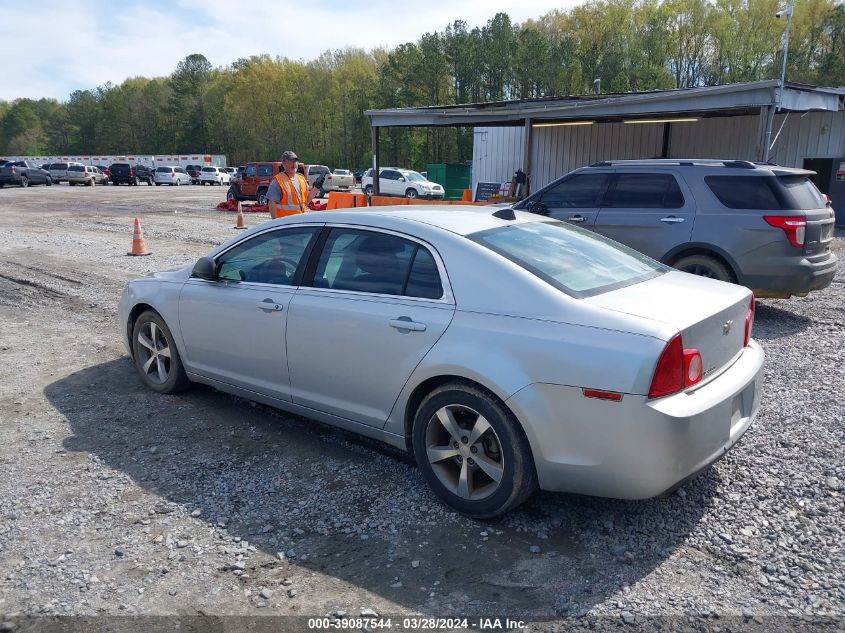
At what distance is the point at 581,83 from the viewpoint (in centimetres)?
6250

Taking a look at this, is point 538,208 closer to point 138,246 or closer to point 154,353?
point 154,353

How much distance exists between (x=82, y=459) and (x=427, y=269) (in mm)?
2498

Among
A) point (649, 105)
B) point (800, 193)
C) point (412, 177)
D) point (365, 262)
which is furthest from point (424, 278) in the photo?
point (412, 177)

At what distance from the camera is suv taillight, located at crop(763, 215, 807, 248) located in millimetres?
6914

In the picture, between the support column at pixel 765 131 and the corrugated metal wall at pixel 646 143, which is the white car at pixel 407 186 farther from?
the support column at pixel 765 131

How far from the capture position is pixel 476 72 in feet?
217

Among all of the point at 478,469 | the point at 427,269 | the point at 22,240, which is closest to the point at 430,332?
the point at 427,269

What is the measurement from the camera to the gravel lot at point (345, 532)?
276 cm

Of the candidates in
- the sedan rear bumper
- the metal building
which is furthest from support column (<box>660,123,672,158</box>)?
the sedan rear bumper

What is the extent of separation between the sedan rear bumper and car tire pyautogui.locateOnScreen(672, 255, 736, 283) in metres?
4.57

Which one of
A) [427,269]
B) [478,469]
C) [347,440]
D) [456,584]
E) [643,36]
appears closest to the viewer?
[456,584]

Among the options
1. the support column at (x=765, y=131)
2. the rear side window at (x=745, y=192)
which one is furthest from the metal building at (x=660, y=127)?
the rear side window at (x=745, y=192)

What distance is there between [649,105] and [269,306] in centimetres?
1189

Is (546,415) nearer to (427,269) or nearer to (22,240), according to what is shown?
(427,269)
